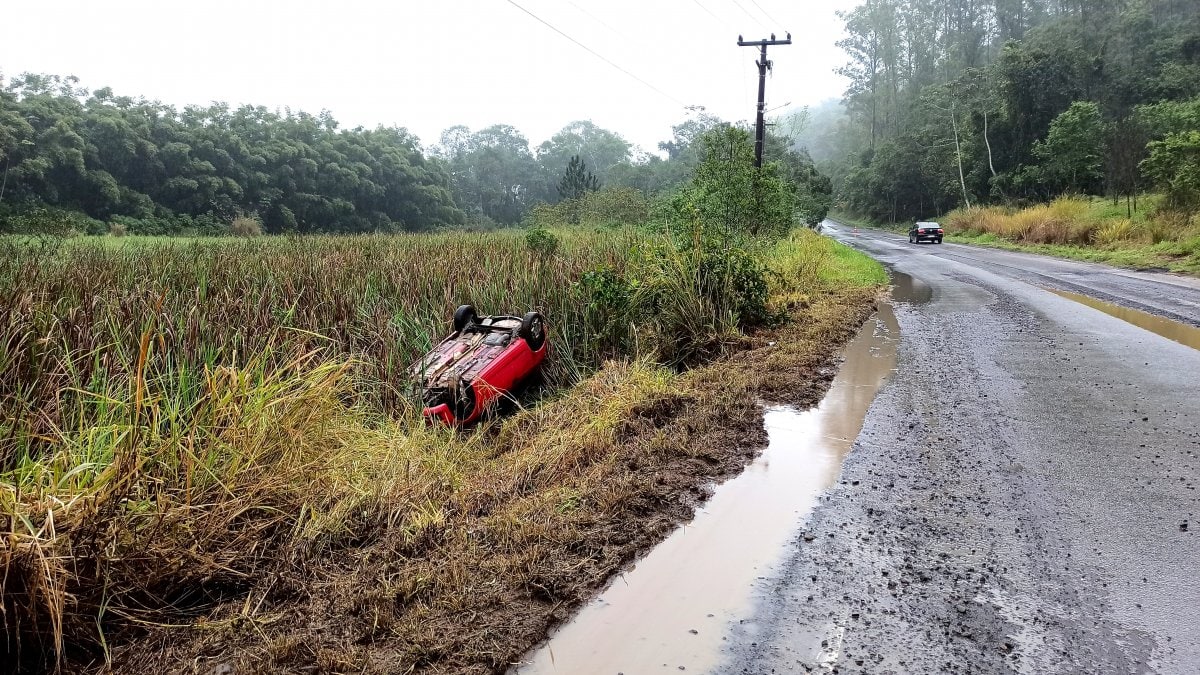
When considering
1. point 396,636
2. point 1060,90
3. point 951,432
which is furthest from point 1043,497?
point 1060,90

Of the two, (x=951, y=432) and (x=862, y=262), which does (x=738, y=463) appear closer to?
(x=951, y=432)

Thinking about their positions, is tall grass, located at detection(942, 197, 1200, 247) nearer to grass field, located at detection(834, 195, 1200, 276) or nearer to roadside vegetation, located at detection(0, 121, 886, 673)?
grass field, located at detection(834, 195, 1200, 276)

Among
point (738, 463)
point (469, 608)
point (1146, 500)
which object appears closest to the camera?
point (469, 608)

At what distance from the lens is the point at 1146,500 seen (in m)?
3.54

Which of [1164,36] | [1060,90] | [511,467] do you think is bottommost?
[511,467]

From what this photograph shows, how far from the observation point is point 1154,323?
28.0ft

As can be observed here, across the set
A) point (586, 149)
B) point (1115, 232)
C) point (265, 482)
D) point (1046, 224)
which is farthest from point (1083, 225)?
point (586, 149)

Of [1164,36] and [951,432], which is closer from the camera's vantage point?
[951,432]

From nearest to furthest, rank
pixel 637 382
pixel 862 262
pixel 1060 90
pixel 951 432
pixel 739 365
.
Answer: pixel 951 432 → pixel 637 382 → pixel 739 365 → pixel 862 262 → pixel 1060 90

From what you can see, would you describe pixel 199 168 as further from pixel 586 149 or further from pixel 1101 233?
pixel 586 149

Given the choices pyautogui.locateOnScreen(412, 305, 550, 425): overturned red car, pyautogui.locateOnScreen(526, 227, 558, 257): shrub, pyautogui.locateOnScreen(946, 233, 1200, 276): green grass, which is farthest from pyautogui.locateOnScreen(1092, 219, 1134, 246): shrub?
pyautogui.locateOnScreen(412, 305, 550, 425): overturned red car

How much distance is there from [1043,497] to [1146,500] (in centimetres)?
51

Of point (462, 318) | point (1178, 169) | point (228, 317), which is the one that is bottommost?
point (462, 318)

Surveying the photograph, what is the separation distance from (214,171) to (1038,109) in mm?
55517
